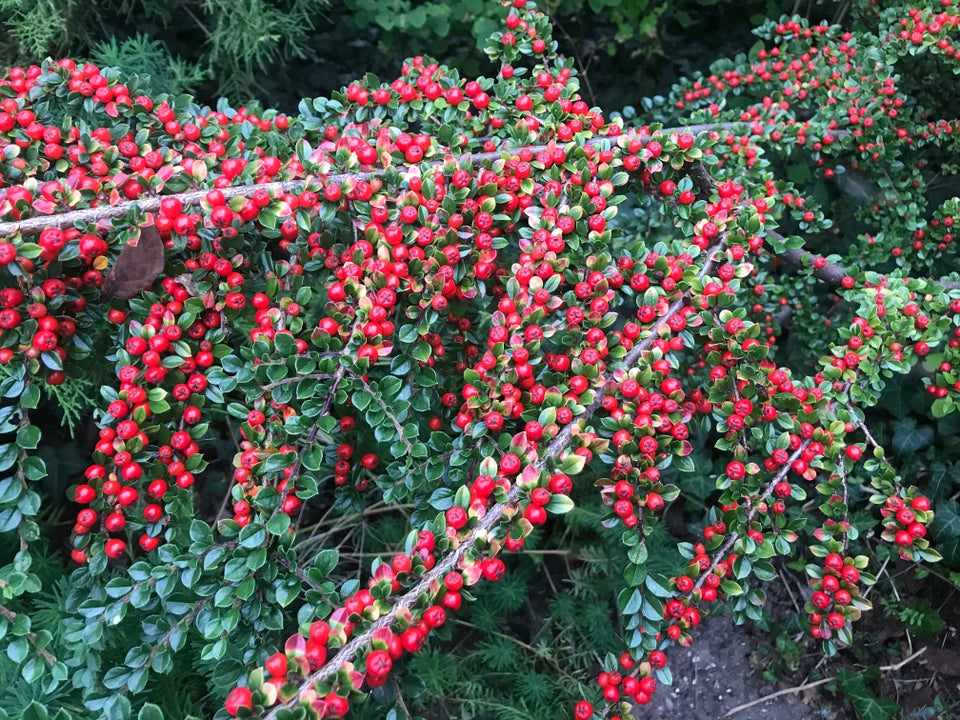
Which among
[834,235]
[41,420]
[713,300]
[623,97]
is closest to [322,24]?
[623,97]

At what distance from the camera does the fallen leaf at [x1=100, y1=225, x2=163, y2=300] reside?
1398mm

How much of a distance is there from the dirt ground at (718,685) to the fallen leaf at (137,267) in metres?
2.25

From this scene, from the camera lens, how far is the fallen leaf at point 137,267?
4.59 feet

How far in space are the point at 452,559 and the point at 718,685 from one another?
190cm

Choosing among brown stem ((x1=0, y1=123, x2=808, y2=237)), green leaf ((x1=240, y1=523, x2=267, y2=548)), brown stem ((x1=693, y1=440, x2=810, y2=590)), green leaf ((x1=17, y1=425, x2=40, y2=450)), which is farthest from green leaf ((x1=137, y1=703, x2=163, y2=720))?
brown stem ((x1=693, y1=440, x2=810, y2=590))

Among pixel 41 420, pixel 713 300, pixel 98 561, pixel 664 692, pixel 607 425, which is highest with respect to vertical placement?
pixel 713 300

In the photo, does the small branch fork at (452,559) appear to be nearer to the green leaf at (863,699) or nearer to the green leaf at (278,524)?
the green leaf at (278,524)

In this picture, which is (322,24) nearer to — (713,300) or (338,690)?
(713,300)

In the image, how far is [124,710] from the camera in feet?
4.22

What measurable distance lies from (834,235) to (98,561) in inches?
119

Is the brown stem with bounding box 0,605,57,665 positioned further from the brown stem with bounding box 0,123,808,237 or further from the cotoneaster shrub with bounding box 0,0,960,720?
the brown stem with bounding box 0,123,808,237

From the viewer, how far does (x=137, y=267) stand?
56.0 inches

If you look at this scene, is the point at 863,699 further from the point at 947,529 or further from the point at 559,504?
the point at 559,504

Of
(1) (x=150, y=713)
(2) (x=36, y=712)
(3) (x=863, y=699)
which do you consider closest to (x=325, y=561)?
(1) (x=150, y=713)
